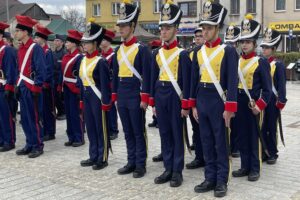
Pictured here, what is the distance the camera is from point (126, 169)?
20.6 ft

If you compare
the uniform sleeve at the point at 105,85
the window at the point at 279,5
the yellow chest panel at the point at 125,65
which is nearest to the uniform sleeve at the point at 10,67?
the uniform sleeve at the point at 105,85

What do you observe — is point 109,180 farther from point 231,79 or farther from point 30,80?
point 30,80

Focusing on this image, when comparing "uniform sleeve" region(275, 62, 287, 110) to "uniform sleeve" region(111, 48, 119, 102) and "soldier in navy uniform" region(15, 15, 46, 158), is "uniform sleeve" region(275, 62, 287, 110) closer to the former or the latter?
"uniform sleeve" region(111, 48, 119, 102)

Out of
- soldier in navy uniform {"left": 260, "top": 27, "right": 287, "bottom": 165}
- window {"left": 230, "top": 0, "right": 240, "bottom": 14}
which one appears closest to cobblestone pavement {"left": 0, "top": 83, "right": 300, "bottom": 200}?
soldier in navy uniform {"left": 260, "top": 27, "right": 287, "bottom": 165}

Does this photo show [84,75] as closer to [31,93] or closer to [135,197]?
[31,93]

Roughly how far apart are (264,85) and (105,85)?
7.07 feet

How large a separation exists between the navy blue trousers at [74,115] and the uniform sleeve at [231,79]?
3687 mm

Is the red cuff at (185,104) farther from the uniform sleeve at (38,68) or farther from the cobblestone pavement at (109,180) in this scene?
the uniform sleeve at (38,68)

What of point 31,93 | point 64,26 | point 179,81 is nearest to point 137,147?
point 179,81

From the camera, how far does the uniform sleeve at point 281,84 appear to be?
652cm

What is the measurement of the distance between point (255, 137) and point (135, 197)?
5.85 feet

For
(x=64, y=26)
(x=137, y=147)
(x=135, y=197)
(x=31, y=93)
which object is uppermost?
(x=64, y=26)

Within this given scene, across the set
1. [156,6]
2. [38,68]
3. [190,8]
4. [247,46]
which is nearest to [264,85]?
[247,46]

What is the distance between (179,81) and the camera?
5605 millimetres
